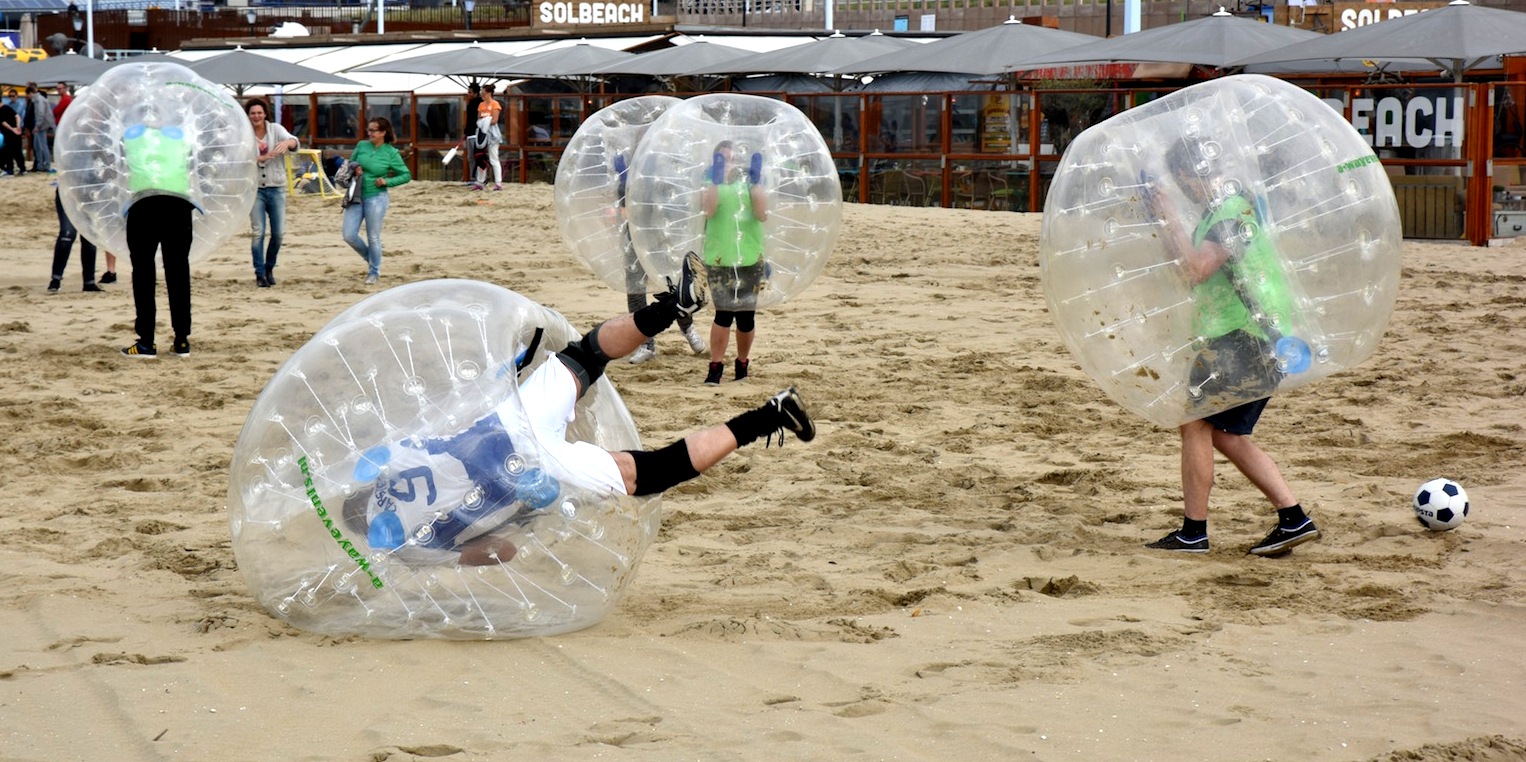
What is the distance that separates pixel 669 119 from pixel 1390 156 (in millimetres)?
→ 11245

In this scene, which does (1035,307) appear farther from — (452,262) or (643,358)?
(452,262)

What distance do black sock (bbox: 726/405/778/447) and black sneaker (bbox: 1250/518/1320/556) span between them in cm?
192

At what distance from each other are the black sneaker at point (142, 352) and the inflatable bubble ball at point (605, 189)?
2.75m

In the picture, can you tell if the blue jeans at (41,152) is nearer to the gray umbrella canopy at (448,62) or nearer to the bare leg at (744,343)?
the gray umbrella canopy at (448,62)

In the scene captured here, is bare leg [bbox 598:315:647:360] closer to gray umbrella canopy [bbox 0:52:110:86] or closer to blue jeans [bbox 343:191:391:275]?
blue jeans [bbox 343:191:391:275]

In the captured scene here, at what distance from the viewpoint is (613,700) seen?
4.05m

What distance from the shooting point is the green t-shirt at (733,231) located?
8141 mm

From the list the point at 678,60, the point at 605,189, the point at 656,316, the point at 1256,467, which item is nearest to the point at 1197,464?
the point at 1256,467

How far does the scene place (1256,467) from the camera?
550 centimetres

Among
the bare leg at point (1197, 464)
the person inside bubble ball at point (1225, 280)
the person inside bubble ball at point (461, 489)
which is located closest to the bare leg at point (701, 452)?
the person inside bubble ball at point (461, 489)

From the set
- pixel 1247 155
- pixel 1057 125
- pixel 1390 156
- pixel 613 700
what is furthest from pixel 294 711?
pixel 1057 125

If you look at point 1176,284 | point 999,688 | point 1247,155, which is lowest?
point 999,688

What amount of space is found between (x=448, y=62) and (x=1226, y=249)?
Result: 1039 inches

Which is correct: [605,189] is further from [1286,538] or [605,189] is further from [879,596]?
[1286,538]
